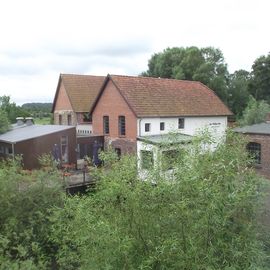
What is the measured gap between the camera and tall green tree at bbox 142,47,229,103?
48094 millimetres

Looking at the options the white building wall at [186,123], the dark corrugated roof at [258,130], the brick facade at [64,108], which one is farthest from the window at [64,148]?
the dark corrugated roof at [258,130]

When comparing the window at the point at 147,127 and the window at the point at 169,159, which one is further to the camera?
the window at the point at 147,127

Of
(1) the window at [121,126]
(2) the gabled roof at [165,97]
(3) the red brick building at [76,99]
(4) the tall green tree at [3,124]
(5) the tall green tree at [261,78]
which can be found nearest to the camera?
(2) the gabled roof at [165,97]

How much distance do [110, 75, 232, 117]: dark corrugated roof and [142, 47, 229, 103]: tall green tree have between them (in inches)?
523

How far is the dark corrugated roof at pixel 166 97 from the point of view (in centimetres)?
2839

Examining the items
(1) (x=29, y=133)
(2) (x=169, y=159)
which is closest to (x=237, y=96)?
(1) (x=29, y=133)

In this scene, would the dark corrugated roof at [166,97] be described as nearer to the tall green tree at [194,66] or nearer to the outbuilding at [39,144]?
the outbuilding at [39,144]

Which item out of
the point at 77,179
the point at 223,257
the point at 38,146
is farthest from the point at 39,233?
the point at 38,146

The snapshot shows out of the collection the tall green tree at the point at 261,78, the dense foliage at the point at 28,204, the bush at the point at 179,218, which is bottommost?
the dense foliage at the point at 28,204

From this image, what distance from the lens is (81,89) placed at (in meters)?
38.0

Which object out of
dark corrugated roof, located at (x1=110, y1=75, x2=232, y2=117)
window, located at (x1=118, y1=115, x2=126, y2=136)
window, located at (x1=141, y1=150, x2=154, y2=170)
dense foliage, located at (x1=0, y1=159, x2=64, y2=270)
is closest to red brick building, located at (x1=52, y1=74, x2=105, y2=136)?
window, located at (x1=118, y1=115, x2=126, y2=136)

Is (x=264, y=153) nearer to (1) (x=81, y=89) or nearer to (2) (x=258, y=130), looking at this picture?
(2) (x=258, y=130)

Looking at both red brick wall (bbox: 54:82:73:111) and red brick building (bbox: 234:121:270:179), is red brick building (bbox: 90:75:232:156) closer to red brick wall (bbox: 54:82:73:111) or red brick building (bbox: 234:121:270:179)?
red brick building (bbox: 234:121:270:179)

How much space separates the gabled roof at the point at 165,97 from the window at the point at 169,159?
731 inches
